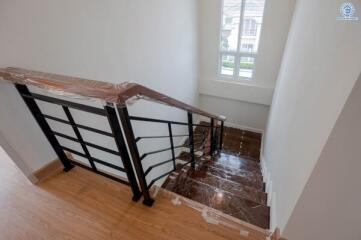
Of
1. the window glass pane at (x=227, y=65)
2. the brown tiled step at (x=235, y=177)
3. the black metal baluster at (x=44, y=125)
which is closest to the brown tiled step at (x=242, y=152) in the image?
the brown tiled step at (x=235, y=177)

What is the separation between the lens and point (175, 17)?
3.05 metres

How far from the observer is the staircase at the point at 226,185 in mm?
1995

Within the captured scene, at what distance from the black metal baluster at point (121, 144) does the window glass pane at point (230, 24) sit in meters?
3.94

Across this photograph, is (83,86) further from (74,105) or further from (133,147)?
(133,147)

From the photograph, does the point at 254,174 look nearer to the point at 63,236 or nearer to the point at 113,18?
the point at 63,236

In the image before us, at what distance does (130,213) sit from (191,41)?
3.58 meters

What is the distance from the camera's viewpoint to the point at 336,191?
37.5 inches

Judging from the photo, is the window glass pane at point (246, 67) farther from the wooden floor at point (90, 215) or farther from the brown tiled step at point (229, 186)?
the wooden floor at point (90, 215)

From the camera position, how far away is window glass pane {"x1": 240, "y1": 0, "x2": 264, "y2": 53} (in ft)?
12.2

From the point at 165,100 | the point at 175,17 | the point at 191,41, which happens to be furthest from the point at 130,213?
the point at 191,41

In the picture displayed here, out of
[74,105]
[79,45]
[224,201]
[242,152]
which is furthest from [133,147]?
[242,152]

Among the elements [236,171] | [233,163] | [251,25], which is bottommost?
[233,163]

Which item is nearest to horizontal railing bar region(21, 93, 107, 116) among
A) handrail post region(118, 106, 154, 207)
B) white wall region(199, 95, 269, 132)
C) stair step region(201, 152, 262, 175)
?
handrail post region(118, 106, 154, 207)

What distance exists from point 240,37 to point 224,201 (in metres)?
3.53
